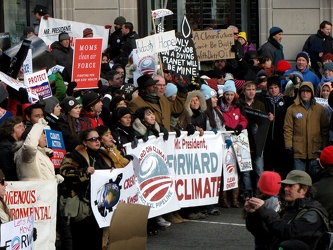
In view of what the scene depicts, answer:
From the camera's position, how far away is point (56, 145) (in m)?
13.0

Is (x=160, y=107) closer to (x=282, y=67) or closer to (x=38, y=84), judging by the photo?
(x=38, y=84)

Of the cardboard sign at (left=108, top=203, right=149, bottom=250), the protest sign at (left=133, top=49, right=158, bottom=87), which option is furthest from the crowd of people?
the cardboard sign at (left=108, top=203, right=149, bottom=250)

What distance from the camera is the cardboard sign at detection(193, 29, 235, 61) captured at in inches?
758

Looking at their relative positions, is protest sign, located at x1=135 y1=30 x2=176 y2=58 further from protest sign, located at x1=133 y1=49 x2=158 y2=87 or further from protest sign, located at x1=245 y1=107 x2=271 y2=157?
protest sign, located at x1=245 y1=107 x2=271 y2=157

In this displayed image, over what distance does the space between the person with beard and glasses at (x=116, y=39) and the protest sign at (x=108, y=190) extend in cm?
777

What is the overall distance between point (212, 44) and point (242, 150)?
332 centimetres

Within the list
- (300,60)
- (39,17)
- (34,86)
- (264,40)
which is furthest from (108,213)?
(264,40)

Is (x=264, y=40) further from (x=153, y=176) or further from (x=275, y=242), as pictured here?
(x=275, y=242)

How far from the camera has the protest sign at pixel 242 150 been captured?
16.4m

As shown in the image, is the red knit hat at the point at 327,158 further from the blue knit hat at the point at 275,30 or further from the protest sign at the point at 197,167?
the blue knit hat at the point at 275,30

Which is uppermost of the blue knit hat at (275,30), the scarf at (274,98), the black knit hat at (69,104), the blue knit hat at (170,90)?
the blue knit hat at (275,30)

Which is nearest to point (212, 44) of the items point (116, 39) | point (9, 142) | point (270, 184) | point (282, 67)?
point (282, 67)

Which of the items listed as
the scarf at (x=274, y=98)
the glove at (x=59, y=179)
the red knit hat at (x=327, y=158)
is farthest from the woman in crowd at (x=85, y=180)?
the scarf at (x=274, y=98)

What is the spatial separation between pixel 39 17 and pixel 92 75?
14.1ft
